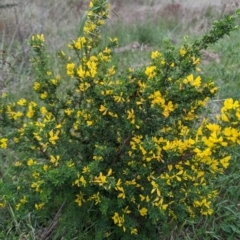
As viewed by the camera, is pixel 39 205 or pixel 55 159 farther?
pixel 39 205

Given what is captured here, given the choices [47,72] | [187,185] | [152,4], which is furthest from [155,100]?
[152,4]

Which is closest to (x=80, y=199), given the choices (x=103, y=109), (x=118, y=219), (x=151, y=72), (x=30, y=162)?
(x=118, y=219)

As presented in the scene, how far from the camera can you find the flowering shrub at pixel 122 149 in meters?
1.95

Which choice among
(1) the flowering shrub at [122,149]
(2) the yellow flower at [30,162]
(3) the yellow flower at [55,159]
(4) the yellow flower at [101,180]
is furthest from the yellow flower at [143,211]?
(2) the yellow flower at [30,162]

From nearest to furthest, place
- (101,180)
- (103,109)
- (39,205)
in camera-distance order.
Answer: (101,180)
(103,109)
(39,205)

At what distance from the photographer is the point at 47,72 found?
236cm

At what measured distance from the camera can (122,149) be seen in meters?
2.13

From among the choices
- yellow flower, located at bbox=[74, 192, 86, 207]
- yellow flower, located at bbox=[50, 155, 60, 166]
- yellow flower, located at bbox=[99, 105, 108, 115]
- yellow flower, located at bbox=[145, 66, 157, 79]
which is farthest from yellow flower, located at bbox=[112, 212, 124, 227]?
yellow flower, located at bbox=[145, 66, 157, 79]

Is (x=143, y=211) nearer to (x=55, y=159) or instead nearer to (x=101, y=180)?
(x=101, y=180)

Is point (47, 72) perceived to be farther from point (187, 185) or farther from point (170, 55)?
point (187, 185)

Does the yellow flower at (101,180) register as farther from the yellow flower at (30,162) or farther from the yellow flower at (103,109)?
the yellow flower at (30,162)

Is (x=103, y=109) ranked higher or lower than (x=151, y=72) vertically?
lower

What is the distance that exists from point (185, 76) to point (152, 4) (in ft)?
18.6

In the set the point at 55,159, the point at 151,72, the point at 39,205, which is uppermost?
the point at 151,72
